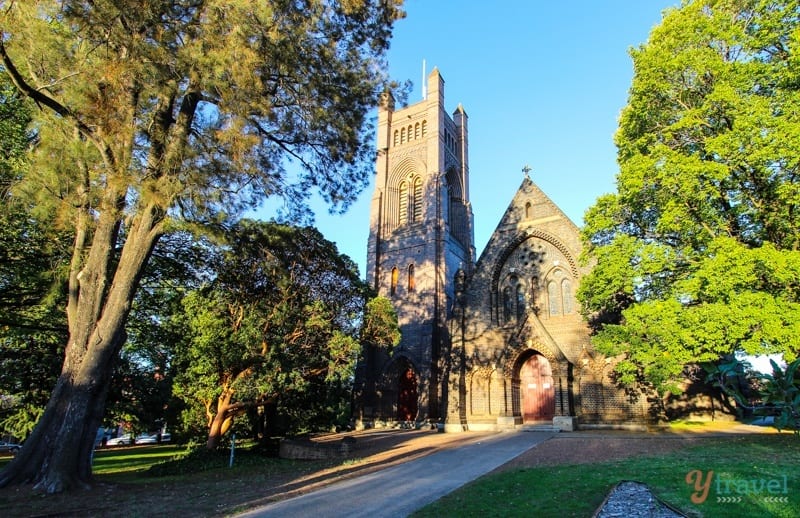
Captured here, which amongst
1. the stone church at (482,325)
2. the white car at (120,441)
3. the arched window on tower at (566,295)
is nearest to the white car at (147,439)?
the white car at (120,441)

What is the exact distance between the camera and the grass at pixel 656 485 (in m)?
6.58

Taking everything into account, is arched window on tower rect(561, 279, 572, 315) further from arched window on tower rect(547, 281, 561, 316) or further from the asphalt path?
the asphalt path

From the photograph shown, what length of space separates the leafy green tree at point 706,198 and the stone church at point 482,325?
5.67 m

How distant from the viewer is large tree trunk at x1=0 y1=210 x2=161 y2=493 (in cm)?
952

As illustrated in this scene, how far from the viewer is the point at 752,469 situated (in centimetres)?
868

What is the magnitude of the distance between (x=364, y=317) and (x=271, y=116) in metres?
9.32

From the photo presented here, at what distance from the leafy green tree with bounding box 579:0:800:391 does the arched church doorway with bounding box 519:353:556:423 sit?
747cm

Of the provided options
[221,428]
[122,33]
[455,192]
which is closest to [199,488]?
[221,428]

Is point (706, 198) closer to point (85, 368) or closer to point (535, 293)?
point (535, 293)

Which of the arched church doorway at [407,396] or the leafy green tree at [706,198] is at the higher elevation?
the leafy green tree at [706,198]

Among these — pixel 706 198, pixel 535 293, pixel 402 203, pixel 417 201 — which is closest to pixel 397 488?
pixel 706 198

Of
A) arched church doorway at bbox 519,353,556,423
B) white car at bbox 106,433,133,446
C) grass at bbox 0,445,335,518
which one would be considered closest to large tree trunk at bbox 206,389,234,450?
grass at bbox 0,445,335,518

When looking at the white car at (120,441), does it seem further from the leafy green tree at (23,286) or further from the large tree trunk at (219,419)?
the large tree trunk at (219,419)

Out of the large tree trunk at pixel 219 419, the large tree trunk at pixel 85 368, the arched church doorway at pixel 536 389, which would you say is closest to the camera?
the large tree trunk at pixel 85 368
